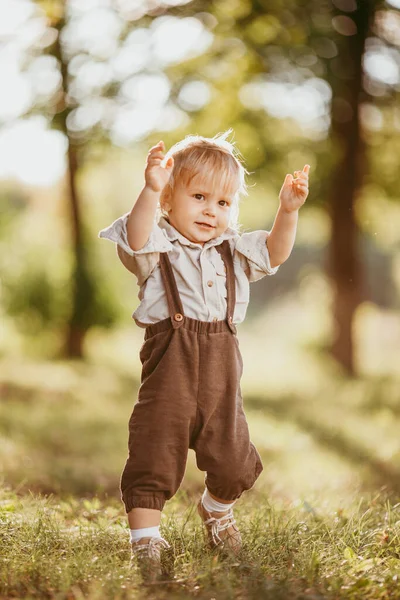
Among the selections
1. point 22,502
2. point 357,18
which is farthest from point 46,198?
point 22,502

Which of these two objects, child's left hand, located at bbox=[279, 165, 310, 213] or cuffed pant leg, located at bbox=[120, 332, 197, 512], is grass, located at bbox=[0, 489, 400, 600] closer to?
cuffed pant leg, located at bbox=[120, 332, 197, 512]

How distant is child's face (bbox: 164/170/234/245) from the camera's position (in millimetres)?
3053

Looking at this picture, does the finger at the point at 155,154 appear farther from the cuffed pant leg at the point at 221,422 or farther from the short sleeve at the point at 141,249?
the cuffed pant leg at the point at 221,422

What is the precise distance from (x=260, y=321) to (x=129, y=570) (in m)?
14.1

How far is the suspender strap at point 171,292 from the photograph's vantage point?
296 cm

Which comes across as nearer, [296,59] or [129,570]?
[129,570]

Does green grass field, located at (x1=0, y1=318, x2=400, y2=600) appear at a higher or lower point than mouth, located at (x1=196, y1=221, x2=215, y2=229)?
lower

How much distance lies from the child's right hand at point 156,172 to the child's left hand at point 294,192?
492 millimetres

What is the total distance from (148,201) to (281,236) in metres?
0.59

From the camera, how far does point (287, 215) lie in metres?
3.12

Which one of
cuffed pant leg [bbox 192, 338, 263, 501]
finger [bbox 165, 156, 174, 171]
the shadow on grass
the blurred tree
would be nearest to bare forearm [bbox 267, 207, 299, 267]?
cuffed pant leg [bbox 192, 338, 263, 501]

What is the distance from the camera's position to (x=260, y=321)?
658 inches

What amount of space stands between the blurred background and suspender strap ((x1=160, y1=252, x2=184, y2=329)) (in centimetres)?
397

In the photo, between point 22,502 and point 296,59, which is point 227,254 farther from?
point 296,59
